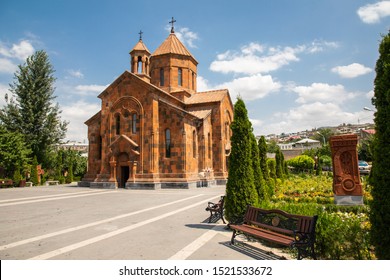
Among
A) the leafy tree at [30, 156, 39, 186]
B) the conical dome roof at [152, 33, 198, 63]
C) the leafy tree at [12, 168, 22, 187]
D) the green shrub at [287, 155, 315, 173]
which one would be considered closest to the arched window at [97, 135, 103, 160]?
the leafy tree at [30, 156, 39, 186]

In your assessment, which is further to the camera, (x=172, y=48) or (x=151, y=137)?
(x=172, y=48)

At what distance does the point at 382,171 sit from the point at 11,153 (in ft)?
100

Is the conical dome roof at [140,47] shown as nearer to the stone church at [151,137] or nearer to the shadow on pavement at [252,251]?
the stone church at [151,137]

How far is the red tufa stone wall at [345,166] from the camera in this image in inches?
436

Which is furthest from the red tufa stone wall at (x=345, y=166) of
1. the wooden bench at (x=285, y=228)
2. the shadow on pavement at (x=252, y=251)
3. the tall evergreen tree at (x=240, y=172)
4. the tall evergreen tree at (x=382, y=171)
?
the tall evergreen tree at (x=382, y=171)

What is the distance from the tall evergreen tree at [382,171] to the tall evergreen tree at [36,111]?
3360 cm

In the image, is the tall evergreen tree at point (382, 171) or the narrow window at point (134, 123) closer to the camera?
the tall evergreen tree at point (382, 171)

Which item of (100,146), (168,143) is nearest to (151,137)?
(168,143)

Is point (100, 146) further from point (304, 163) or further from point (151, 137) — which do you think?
point (304, 163)

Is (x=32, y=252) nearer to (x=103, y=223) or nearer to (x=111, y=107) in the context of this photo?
(x=103, y=223)

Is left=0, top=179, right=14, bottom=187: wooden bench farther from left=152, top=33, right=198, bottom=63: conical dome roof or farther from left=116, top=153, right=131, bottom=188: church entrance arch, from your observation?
left=152, top=33, right=198, bottom=63: conical dome roof

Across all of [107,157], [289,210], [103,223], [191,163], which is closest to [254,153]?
[289,210]

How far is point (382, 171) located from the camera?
424cm

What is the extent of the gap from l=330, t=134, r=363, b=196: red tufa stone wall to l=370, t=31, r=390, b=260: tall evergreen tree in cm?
769
